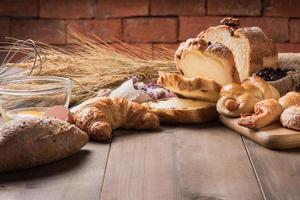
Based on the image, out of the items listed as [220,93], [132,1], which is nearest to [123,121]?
[220,93]

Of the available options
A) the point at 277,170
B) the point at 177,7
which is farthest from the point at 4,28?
the point at 277,170

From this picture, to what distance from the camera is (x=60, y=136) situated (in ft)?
3.09

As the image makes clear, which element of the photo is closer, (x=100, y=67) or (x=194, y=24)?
(x=100, y=67)

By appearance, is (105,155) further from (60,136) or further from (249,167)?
(249,167)

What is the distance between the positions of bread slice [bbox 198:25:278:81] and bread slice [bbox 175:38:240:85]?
0.12 m

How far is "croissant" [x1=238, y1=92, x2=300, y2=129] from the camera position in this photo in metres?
1.05

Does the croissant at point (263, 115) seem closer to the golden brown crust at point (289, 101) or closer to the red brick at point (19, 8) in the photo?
the golden brown crust at point (289, 101)

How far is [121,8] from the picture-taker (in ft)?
8.11


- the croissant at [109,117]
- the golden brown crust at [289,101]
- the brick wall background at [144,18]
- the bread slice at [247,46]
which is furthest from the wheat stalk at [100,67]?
the brick wall background at [144,18]

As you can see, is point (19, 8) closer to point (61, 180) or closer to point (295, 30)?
point (295, 30)

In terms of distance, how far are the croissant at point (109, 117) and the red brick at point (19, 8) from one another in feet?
4.84

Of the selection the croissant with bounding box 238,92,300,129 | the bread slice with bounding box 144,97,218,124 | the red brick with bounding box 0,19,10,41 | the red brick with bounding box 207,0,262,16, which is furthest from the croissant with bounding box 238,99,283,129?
the red brick with bounding box 0,19,10,41

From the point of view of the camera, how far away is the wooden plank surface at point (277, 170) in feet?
2.69

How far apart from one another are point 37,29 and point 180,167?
68.8 inches
